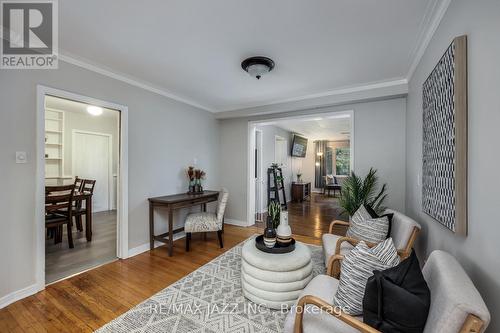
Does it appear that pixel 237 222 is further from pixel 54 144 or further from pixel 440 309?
pixel 54 144

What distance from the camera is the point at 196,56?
97.0 inches

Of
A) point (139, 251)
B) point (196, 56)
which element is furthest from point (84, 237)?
point (196, 56)

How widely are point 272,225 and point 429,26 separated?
2279 mm

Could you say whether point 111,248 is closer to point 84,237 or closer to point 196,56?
point 84,237

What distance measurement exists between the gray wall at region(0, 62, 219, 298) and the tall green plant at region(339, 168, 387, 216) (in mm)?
2688

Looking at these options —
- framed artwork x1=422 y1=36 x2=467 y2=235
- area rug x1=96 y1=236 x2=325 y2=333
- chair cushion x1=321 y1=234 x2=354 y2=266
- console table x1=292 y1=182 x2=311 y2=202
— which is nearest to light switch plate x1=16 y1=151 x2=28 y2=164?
area rug x1=96 y1=236 x2=325 y2=333

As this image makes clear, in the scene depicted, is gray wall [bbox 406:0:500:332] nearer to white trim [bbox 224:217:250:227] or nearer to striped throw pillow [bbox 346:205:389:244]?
striped throw pillow [bbox 346:205:389:244]

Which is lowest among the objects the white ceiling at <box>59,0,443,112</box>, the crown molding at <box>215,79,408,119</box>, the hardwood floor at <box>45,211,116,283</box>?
the hardwood floor at <box>45,211,116,283</box>

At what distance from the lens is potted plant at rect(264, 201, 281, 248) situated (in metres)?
2.24

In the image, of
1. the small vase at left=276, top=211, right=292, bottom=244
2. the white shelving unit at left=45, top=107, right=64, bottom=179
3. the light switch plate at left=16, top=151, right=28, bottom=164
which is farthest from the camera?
the white shelving unit at left=45, top=107, right=64, bottom=179

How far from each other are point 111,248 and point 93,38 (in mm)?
2839

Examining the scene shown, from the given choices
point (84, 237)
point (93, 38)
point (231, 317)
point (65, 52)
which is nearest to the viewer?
point (231, 317)

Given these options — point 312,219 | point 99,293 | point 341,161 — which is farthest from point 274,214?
point 341,161

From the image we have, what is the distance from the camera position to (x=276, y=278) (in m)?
1.94
